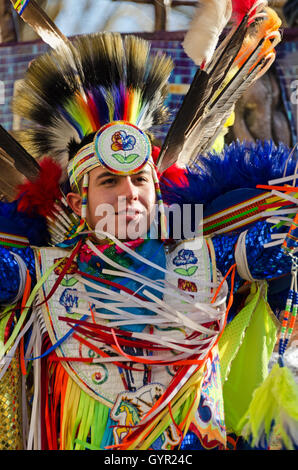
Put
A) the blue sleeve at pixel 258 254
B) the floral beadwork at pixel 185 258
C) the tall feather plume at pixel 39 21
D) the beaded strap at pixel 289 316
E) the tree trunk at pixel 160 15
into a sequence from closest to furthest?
1. the beaded strap at pixel 289 316
2. the blue sleeve at pixel 258 254
3. the floral beadwork at pixel 185 258
4. the tall feather plume at pixel 39 21
5. the tree trunk at pixel 160 15

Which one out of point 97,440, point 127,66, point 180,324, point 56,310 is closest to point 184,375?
point 180,324

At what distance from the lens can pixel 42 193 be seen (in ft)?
9.80

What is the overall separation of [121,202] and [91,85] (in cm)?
56

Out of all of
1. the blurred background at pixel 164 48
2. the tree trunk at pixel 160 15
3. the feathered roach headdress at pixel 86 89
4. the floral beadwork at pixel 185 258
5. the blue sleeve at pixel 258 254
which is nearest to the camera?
the blue sleeve at pixel 258 254

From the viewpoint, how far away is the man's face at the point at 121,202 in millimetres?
2734

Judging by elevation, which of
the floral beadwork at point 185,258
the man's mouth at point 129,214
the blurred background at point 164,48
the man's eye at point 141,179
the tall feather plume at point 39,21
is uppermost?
the blurred background at point 164,48

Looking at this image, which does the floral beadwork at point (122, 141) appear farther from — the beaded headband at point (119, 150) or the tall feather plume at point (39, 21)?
the tall feather plume at point (39, 21)

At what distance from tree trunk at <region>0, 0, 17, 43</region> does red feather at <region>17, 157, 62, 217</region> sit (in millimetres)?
3444

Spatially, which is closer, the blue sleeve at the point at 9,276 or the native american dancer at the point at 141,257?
the native american dancer at the point at 141,257

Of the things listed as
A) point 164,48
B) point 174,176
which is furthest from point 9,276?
point 164,48

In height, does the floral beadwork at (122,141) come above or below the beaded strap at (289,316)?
above

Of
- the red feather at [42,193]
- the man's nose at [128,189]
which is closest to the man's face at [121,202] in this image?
the man's nose at [128,189]

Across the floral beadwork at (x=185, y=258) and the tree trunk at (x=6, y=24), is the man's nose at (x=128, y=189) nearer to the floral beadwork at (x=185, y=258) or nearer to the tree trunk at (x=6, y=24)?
the floral beadwork at (x=185, y=258)

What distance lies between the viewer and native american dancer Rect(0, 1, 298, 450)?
8.34 ft
